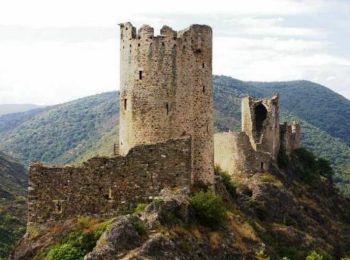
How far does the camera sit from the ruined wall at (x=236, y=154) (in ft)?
194

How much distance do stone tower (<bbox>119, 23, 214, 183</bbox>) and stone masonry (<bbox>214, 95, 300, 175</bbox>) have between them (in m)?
21.4

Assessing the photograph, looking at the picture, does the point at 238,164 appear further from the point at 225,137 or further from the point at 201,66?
the point at 201,66

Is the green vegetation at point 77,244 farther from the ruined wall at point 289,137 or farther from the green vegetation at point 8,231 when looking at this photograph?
the green vegetation at point 8,231

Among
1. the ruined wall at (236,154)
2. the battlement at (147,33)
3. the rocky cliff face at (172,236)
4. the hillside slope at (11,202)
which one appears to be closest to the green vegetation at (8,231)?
the hillside slope at (11,202)

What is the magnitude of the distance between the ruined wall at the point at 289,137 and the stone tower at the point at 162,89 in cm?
3192

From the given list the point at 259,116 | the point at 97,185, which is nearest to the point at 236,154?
the point at 259,116

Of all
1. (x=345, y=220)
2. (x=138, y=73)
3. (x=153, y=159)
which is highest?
(x=138, y=73)

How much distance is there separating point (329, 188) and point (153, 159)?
43698mm

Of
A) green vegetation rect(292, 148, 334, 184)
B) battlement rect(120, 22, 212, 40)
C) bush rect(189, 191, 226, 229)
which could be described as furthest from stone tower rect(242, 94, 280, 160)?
bush rect(189, 191, 226, 229)

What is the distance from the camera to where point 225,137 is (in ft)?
196

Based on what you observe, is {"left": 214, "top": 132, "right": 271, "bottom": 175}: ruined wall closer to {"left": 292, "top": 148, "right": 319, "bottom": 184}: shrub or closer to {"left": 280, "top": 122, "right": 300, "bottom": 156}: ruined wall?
{"left": 280, "top": 122, "right": 300, "bottom": 156}: ruined wall

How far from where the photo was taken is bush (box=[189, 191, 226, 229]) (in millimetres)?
33125

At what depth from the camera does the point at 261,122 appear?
6359 cm

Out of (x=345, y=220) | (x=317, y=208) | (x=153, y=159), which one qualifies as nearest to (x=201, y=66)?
(x=153, y=159)
